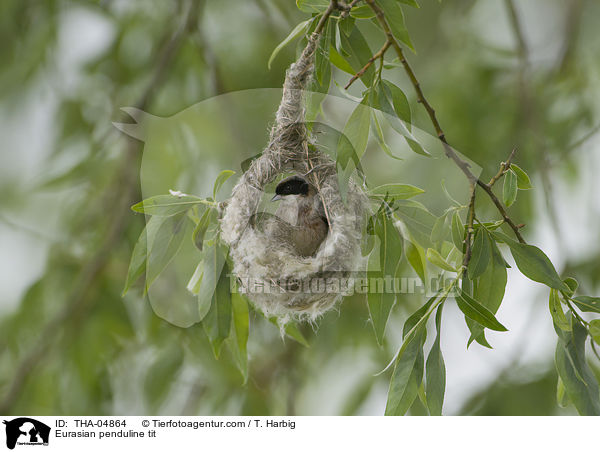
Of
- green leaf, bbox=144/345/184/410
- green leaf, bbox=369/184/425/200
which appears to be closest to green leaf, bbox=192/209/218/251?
green leaf, bbox=369/184/425/200

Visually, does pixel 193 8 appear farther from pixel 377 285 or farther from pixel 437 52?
pixel 377 285

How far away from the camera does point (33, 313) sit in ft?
5.94

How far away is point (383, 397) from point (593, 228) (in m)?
1.01

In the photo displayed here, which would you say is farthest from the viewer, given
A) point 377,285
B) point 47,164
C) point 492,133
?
point 492,133

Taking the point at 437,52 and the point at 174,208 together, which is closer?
the point at 174,208

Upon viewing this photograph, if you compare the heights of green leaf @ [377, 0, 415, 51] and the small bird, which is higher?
green leaf @ [377, 0, 415, 51]

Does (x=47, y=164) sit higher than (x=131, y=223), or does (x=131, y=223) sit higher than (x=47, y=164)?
(x=47, y=164)

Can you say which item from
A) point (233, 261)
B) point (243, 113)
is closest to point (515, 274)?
point (243, 113)

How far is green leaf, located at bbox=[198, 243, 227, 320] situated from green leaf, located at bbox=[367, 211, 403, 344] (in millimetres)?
296

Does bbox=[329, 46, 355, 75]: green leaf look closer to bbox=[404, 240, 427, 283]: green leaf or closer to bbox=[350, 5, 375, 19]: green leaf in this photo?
bbox=[350, 5, 375, 19]: green leaf

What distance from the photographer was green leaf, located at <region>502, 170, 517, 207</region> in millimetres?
877

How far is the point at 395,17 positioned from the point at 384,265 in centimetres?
41
